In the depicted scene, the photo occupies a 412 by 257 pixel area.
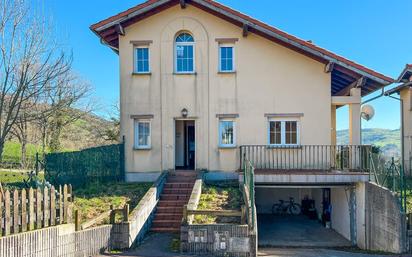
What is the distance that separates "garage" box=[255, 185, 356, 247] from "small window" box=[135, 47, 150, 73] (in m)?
7.20

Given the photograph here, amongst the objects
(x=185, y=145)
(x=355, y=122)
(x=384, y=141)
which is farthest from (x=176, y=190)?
(x=384, y=141)

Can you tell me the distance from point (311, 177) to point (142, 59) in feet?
29.0

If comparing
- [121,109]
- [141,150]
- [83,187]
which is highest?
[121,109]

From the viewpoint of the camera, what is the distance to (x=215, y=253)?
1007cm

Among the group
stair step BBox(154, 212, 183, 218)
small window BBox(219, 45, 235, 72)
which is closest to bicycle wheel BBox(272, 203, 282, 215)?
small window BBox(219, 45, 235, 72)

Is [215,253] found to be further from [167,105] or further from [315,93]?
[315,93]

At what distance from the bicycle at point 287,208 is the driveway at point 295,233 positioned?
514 millimetres

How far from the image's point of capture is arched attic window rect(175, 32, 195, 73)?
57.7 feet

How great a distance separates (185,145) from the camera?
744 inches

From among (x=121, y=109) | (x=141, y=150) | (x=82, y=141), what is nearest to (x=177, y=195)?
(x=141, y=150)

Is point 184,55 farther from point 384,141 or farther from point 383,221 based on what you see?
point 384,141

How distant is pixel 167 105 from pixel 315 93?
21.3ft

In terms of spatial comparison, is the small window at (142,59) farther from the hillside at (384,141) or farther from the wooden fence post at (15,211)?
the wooden fence post at (15,211)

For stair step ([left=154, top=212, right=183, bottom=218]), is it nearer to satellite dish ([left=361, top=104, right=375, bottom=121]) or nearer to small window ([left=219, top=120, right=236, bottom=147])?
small window ([left=219, top=120, right=236, bottom=147])
